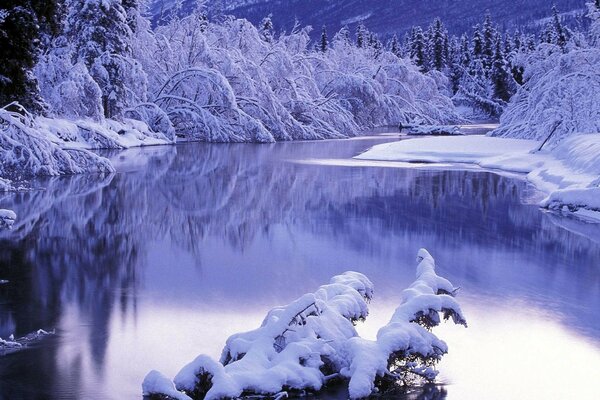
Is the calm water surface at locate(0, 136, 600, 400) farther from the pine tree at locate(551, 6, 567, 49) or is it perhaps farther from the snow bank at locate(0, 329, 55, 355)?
the pine tree at locate(551, 6, 567, 49)

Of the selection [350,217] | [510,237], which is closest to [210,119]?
[350,217]

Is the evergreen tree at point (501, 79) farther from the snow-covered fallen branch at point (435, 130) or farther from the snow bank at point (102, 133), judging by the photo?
the snow bank at point (102, 133)

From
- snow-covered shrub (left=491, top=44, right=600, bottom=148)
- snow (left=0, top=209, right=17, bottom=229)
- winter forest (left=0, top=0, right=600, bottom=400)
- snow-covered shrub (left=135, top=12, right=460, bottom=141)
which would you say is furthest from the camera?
snow-covered shrub (left=135, top=12, right=460, bottom=141)

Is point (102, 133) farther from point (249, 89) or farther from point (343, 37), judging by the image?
point (343, 37)

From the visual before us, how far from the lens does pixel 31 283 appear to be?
8062mm

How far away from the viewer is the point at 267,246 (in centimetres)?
1066

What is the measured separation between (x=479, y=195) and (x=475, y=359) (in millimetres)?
11297

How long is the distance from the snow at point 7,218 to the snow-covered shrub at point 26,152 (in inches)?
200

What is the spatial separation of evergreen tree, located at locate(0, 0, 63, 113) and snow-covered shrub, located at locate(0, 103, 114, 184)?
653 millimetres

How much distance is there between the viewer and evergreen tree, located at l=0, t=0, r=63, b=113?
16062 millimetres

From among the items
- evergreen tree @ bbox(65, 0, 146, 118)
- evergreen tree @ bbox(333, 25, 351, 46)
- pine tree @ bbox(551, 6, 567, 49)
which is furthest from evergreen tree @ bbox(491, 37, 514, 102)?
evergreen tree @ bbox(65, 0, 146, 118)

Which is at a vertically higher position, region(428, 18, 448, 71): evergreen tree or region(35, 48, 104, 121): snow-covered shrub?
region(428, 18, 448, 71): evergreen tree

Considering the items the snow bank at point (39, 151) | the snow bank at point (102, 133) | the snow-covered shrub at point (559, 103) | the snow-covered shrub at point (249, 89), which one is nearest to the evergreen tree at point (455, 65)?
the snow-covered shrub at point (249, 89)

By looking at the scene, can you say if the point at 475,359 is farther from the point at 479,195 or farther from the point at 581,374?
the point at 479,195
